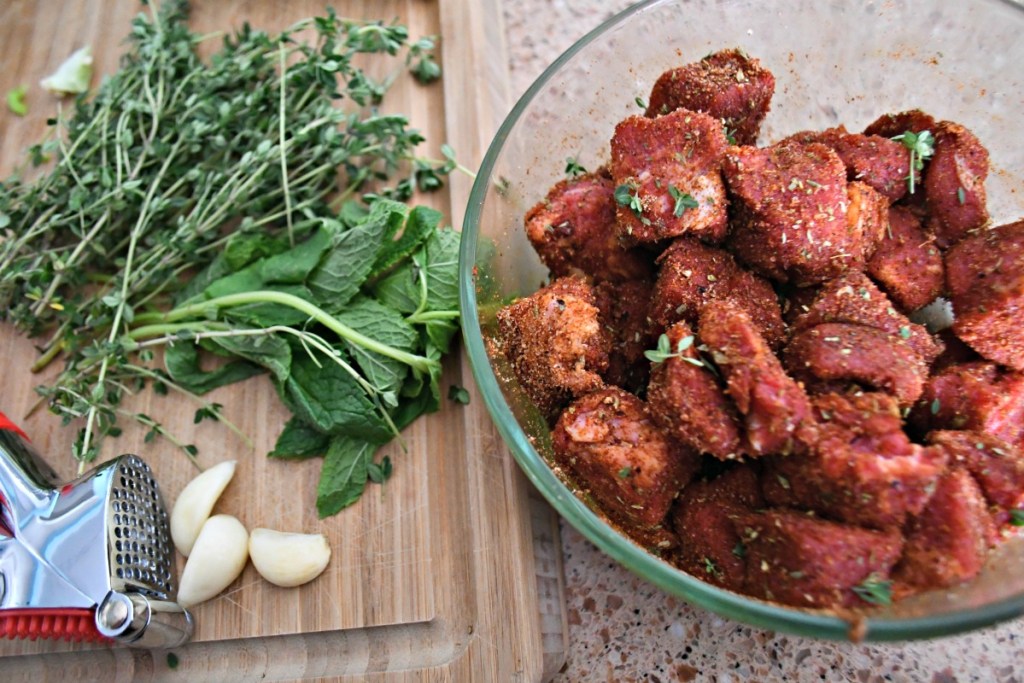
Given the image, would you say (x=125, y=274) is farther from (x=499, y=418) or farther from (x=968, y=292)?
(x=968, y=292)

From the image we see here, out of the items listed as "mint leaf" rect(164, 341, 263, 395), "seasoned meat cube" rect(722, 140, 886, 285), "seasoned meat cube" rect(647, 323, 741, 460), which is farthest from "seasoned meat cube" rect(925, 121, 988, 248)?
"mint leaf" rect(164, 341, 263, 395)

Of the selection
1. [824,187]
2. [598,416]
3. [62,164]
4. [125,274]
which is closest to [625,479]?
[598,416]

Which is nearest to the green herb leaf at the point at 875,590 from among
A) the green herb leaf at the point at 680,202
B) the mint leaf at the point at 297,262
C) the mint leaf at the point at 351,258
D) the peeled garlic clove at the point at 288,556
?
the green herb leaf at the point at 680,202

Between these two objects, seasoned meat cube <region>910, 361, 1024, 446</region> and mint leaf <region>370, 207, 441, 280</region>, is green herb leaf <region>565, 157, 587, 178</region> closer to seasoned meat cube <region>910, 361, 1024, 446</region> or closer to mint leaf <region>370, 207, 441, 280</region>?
mint leaf <region>370, 207, 441, 280</region>

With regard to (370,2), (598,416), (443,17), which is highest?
(370,2)

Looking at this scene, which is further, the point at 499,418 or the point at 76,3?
the point at 76,3

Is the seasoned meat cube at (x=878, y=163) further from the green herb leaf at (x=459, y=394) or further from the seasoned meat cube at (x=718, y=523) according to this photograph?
the green herb leaf at (x=459, y=394)

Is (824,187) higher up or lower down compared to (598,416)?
higher up
